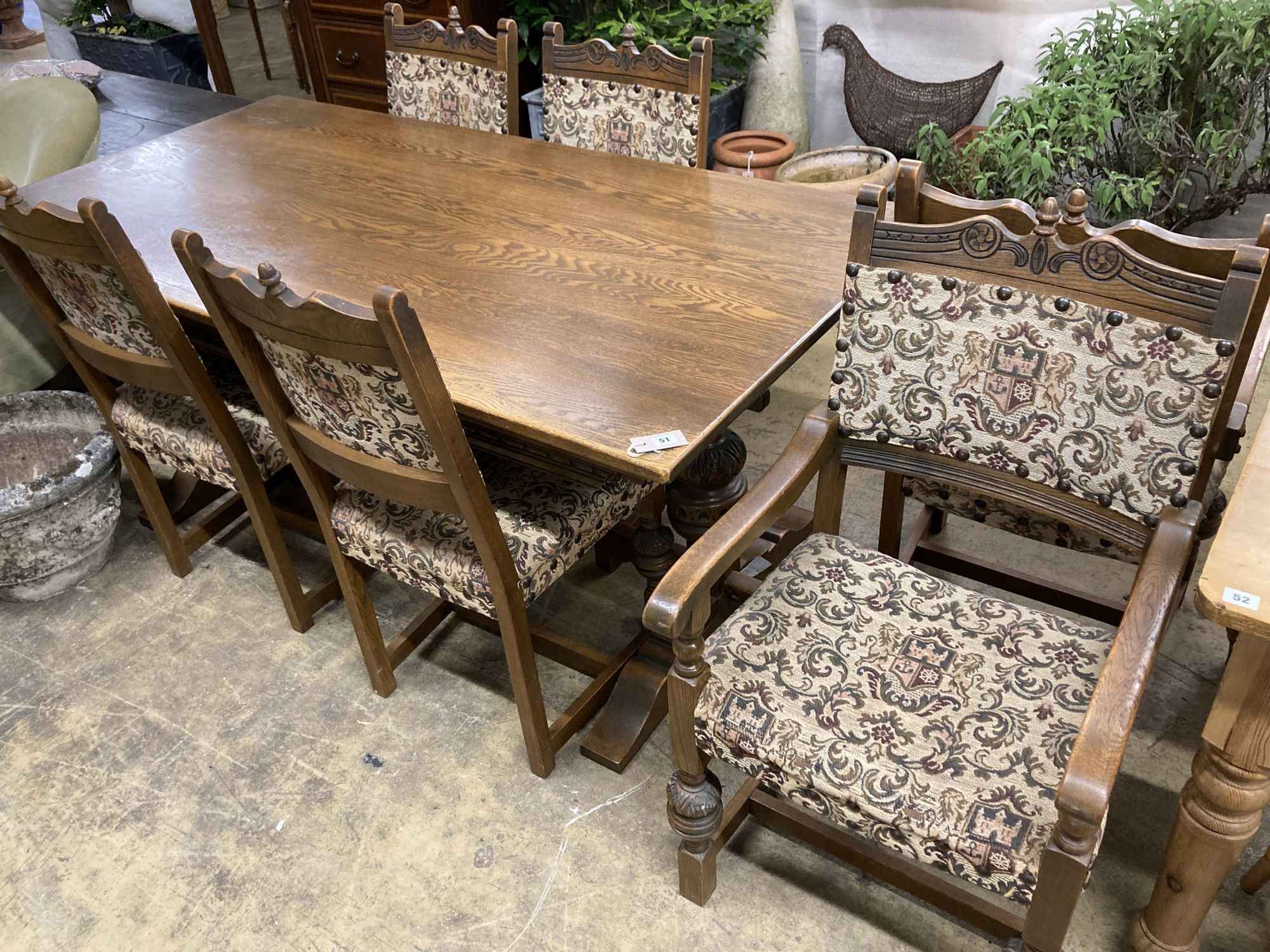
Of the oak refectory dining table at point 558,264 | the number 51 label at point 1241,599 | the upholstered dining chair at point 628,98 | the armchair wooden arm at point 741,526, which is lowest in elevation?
the armchair wooden arm at point 741,526

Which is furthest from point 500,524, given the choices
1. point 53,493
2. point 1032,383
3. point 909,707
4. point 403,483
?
point 53,493

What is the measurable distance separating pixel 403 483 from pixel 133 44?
4714 millimetres

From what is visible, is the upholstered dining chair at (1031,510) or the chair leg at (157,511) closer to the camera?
the upholstered dining chair at (1031,510)

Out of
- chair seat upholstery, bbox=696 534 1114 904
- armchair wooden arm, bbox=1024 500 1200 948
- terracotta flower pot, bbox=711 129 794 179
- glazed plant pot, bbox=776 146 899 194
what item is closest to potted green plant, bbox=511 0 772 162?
terracotta flower pot, bbox=711 129 794 179

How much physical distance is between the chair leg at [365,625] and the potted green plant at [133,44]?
13.9 ft

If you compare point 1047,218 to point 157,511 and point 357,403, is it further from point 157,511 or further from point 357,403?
point 157,511

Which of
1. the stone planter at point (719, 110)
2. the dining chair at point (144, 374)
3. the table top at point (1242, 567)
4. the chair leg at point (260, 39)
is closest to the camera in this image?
the table top at point (1242, 567)

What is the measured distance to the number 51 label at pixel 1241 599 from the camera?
3.23 ft

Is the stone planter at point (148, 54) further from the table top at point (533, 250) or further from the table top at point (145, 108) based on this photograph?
the table top at point (533, 250)

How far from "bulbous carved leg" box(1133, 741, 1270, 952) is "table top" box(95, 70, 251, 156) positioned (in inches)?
123

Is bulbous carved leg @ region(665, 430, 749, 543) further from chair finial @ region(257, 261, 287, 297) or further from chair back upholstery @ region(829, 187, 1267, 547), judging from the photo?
chair finial @ region(257, 261, 287, 297)

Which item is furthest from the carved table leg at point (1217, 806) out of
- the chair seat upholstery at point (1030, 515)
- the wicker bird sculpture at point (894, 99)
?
the wicker bird sculpture at point (894, 99)

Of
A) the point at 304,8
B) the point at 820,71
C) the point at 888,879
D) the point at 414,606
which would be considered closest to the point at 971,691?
the point at 888,879

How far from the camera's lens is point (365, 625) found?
6.31 feet
